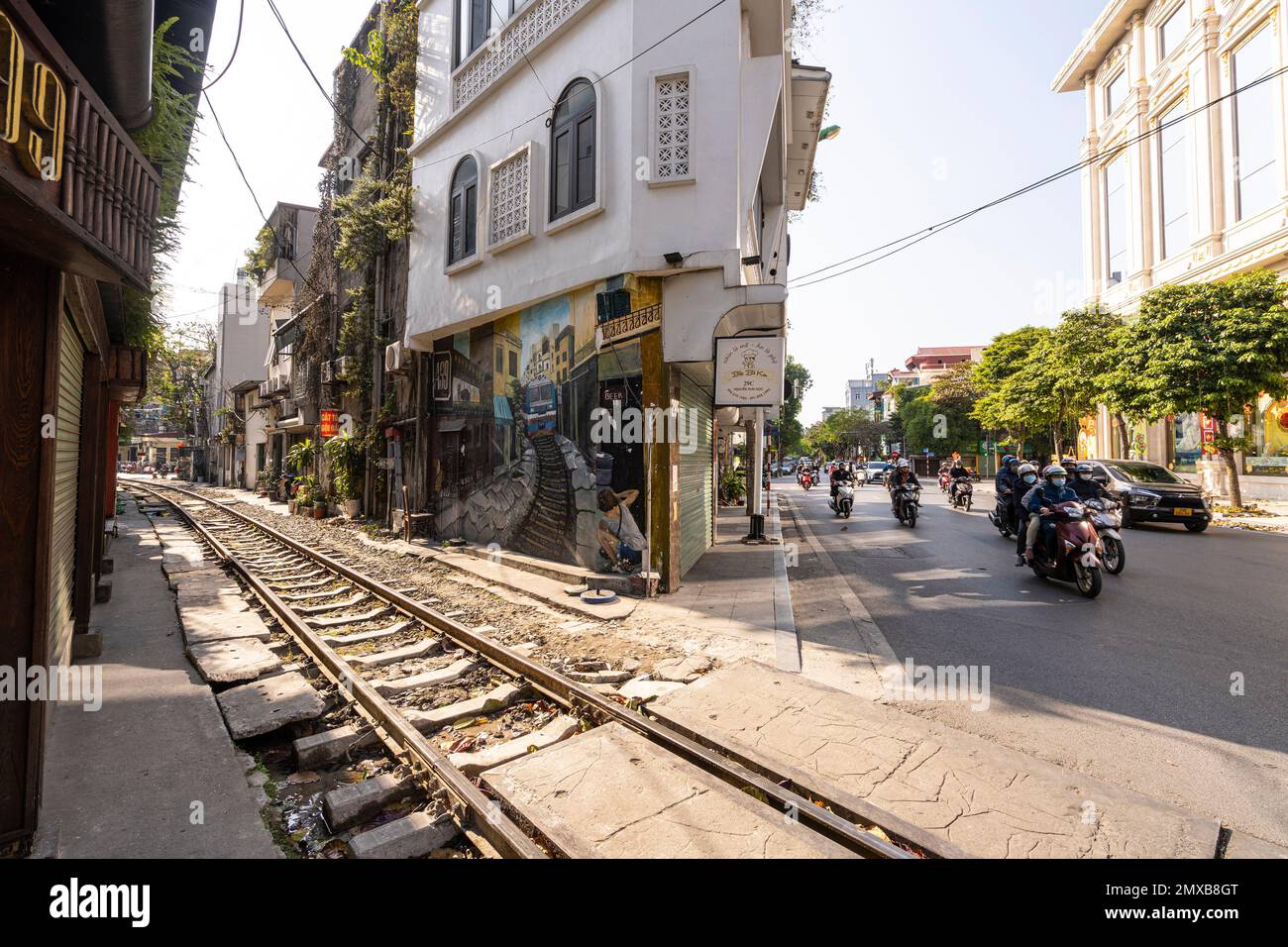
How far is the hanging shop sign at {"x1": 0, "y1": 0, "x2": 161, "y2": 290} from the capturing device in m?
2.14

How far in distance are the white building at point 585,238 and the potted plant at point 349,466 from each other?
509 centimetres

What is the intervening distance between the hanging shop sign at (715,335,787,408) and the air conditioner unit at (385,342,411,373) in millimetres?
9164

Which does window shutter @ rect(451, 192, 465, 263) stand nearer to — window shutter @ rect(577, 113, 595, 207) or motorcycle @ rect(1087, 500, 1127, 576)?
window shutter @ rect(577, 113, 595, 207)

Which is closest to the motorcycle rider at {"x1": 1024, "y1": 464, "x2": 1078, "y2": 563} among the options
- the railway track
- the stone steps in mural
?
the railway track

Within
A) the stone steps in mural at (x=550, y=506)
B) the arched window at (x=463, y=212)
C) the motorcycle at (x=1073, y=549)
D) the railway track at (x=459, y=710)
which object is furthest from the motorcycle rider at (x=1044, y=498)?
the arched window at (x=463, y=212)

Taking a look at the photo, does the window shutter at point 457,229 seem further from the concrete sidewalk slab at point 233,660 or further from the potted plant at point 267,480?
the potted plant at point 267,480

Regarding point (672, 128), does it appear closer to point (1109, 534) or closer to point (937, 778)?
point (937, 778)

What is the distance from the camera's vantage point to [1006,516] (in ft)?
39.4

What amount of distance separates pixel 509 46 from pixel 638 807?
12832 millimetres

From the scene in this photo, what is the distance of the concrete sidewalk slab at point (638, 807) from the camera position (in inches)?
105

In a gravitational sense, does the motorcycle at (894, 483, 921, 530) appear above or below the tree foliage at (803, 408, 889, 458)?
below
